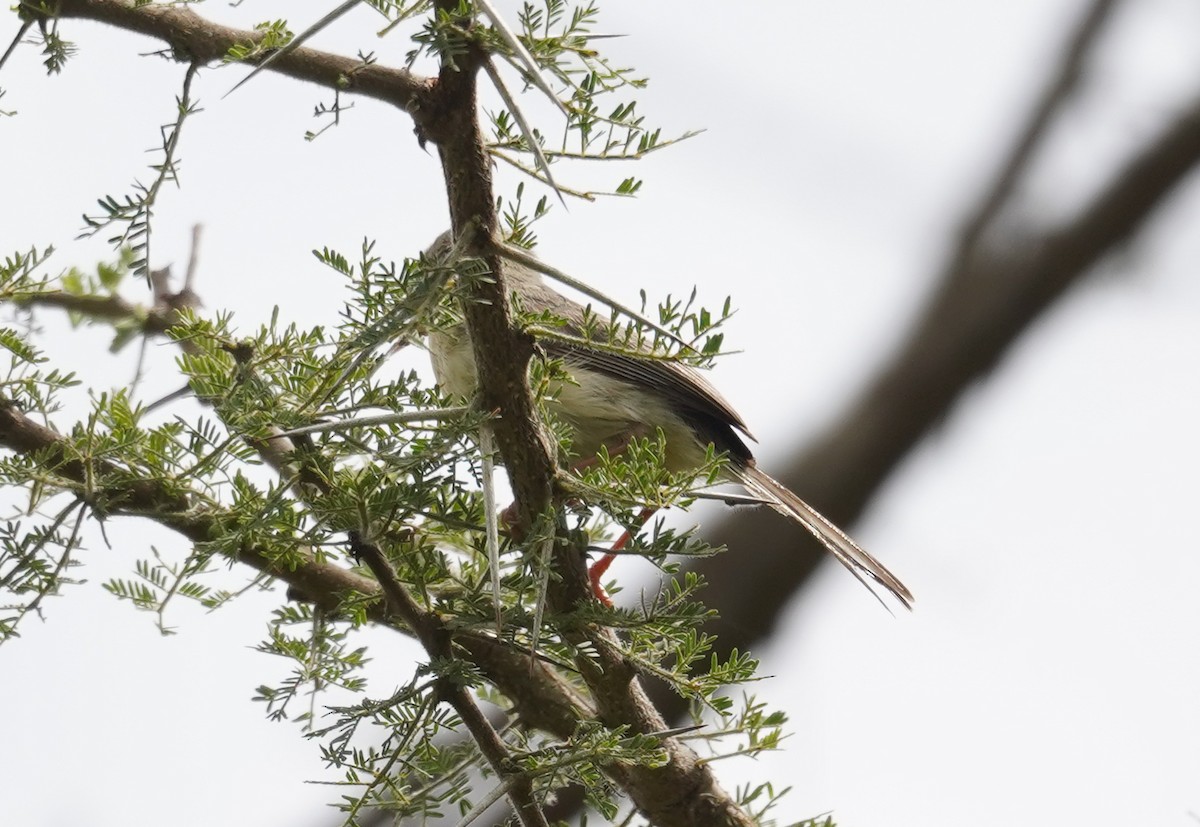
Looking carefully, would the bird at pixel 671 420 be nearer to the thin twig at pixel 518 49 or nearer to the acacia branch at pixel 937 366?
the acacia branch at pixel 937 366

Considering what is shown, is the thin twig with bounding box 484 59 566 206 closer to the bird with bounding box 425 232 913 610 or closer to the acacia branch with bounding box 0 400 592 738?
the acacia branch with bounding box 0 400 592 738

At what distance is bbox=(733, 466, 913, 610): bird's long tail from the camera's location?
4180mm


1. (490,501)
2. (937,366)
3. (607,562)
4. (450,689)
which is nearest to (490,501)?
(490,501)

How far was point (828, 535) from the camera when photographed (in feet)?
14.3

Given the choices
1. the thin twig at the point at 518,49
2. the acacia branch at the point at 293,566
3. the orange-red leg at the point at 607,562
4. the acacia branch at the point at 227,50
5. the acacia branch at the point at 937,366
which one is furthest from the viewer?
the acacia branch at the point at 937,366

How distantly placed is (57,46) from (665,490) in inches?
57.5

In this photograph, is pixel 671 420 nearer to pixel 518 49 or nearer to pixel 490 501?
pixel 490 501

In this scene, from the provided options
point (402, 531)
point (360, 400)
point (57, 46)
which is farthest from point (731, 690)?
point (57, 46)

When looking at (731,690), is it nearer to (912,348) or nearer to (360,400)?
(360,400)

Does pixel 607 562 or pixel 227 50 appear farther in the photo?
pixel 607 562

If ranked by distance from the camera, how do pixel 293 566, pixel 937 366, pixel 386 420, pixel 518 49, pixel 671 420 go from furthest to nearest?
pixel 937 366, pixel 671 420, pixel 293 566, pixel 386 420, pixel 518 49

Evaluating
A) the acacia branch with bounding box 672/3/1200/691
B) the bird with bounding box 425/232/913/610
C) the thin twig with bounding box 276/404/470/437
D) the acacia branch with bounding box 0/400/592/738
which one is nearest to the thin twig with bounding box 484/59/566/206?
the thin twig with bounding box 276/404/470/437

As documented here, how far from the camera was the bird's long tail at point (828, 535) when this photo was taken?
4180 mm

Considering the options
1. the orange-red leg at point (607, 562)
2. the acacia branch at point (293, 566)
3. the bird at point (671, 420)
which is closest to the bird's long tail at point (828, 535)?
the bird at point (671, 420)
